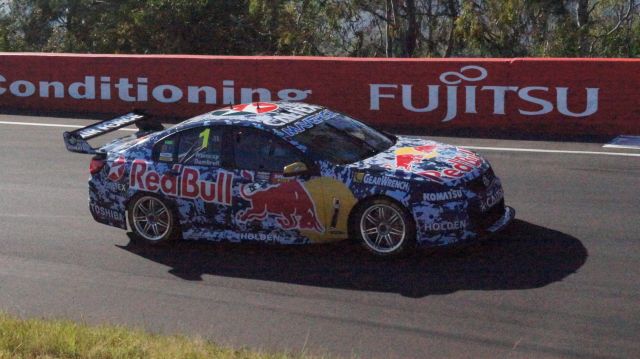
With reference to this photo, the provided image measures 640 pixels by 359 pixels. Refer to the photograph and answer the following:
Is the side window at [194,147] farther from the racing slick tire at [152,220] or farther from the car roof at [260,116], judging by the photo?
the racing slick tire at [152,220]

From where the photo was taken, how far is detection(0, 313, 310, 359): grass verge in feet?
22.5

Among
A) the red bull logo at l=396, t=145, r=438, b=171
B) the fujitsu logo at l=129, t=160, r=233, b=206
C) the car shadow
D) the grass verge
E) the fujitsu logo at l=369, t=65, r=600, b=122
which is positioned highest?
the fujitsu logo at l=369, t=65, r=600, b=122

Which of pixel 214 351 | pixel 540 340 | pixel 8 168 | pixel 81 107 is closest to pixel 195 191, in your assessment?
pixel 214 351

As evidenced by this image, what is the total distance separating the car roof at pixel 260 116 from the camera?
398 inches

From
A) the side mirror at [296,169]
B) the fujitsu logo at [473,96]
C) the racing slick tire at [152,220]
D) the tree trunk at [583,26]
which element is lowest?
the racing slick tire at [152,220]

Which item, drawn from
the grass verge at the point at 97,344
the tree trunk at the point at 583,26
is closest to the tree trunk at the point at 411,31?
the tree trunk at the point at 583,26

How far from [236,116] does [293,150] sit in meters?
0.87

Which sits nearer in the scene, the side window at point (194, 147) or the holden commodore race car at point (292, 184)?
the holden commodore race car at point (292, 184)

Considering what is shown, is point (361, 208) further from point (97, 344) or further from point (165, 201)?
point (97, 344)

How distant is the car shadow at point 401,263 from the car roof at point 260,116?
1.22 metres

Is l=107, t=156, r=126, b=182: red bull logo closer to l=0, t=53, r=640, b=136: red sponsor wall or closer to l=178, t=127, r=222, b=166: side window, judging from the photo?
l=178, t=127, r=222, b=166: side window

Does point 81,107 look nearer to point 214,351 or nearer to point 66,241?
point 66,241

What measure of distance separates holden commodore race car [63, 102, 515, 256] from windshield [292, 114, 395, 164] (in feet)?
0.04

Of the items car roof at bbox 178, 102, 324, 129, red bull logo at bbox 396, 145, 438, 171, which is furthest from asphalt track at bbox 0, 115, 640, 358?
car roof at bbox 178, 102, 324, 129
